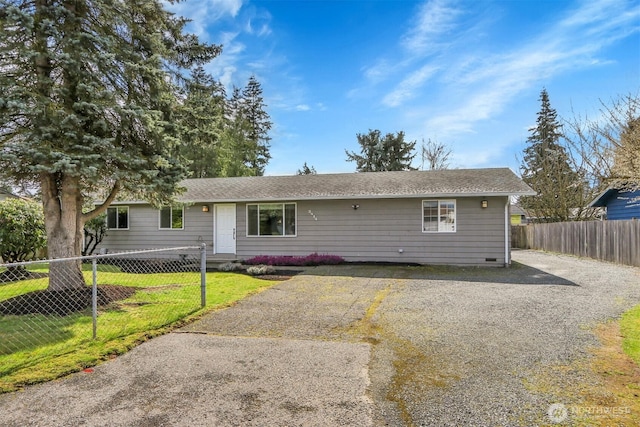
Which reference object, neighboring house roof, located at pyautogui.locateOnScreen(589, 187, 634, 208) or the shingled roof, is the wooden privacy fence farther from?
the shingled roof

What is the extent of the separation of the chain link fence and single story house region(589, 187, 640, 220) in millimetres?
16824

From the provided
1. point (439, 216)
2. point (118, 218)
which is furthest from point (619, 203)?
point (118, 218)

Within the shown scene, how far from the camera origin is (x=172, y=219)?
14062 mm

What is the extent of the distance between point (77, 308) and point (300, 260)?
22.7ft

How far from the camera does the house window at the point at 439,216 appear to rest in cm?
1165

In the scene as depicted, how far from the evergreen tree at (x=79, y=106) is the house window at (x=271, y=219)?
578cm

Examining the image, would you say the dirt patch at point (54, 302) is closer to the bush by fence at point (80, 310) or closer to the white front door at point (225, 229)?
the bush by fence at point (80, 310)

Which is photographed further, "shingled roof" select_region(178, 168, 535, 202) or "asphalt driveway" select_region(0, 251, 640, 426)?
"shingled roof" select_region(178, 168, 535, 202)

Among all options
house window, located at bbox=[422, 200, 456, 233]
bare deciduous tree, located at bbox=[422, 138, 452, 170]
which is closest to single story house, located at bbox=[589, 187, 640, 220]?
house window, located at bbox=[422, 200, 456, 233]

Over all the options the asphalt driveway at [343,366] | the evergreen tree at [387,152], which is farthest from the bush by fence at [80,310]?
the evergreen tree at [387,152]

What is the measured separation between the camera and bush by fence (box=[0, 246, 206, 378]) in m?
4.42

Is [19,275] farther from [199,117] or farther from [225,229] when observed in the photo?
[199,117]

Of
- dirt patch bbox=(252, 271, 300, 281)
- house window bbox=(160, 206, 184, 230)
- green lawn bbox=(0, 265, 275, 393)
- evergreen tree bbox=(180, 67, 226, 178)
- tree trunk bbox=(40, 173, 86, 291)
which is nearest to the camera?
green lawn bbox=(0, 265, 275, 393)

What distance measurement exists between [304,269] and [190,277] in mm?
3252
